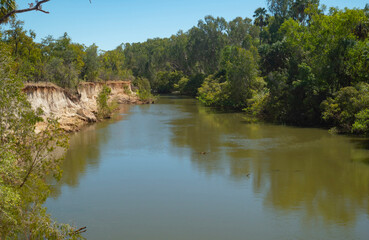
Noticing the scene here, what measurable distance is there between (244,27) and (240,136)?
55095mm

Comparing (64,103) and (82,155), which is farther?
(64,103)

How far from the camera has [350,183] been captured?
54.2ft

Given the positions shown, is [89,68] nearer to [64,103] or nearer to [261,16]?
[64,103]

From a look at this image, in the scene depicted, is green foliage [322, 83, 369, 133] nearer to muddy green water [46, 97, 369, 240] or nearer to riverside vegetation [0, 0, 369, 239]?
riverside vegetation [0, 0, 369, 239]

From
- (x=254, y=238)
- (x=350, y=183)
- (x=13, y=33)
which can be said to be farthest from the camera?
(x=13, y=33)

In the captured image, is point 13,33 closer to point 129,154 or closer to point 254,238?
point 129,154

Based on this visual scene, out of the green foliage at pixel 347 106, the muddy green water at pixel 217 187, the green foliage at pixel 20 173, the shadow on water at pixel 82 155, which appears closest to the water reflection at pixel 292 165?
the muddy green water at pixel 217 187

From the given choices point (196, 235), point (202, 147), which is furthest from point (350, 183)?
point (202, 147)

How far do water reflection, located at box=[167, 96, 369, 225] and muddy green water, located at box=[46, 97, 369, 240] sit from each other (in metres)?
0.05

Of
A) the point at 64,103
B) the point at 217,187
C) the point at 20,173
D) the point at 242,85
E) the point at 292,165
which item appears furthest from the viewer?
the point at 242,85

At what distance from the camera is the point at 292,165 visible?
64.4 ft

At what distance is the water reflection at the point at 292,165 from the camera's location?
14289 mm

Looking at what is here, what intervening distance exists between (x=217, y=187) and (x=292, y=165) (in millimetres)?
5394

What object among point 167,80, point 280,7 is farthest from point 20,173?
point 167,80
